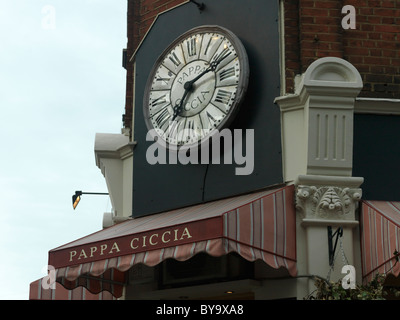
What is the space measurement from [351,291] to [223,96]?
129 inches

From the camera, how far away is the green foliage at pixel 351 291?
9055mm

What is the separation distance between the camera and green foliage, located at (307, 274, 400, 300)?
29.7 feet

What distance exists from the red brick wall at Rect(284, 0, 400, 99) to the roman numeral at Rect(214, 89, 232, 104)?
0.85 metres

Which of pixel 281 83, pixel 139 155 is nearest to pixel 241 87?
pixel 281 83

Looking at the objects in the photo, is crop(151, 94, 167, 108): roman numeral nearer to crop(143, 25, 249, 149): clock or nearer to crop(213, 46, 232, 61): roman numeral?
crop(143, 25, 249, 149): clock

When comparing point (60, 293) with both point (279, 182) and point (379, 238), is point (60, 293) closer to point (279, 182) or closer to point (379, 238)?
point (279, 182)

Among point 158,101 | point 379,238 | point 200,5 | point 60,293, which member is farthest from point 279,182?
point 60,293

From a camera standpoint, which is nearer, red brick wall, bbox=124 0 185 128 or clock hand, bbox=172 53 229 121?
clock hand, bbox=172 53 229 121

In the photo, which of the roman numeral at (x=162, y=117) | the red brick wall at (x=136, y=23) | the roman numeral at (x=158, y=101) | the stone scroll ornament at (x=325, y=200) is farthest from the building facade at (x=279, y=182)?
the red brick wall at (x=136, y=23)

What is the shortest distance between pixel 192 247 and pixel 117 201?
3.14 metres

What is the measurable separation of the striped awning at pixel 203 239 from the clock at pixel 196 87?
1.13 metres

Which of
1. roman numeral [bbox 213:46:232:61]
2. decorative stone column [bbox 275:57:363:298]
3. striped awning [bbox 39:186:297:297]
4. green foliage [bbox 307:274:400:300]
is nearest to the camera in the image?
green foliage [bbox 307:274:400:300]

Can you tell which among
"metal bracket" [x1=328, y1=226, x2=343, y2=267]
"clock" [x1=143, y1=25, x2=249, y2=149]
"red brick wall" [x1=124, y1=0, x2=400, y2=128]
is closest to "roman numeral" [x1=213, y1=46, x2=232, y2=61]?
"clock" [x1=143, y1=25, x2=249, y2=149]
